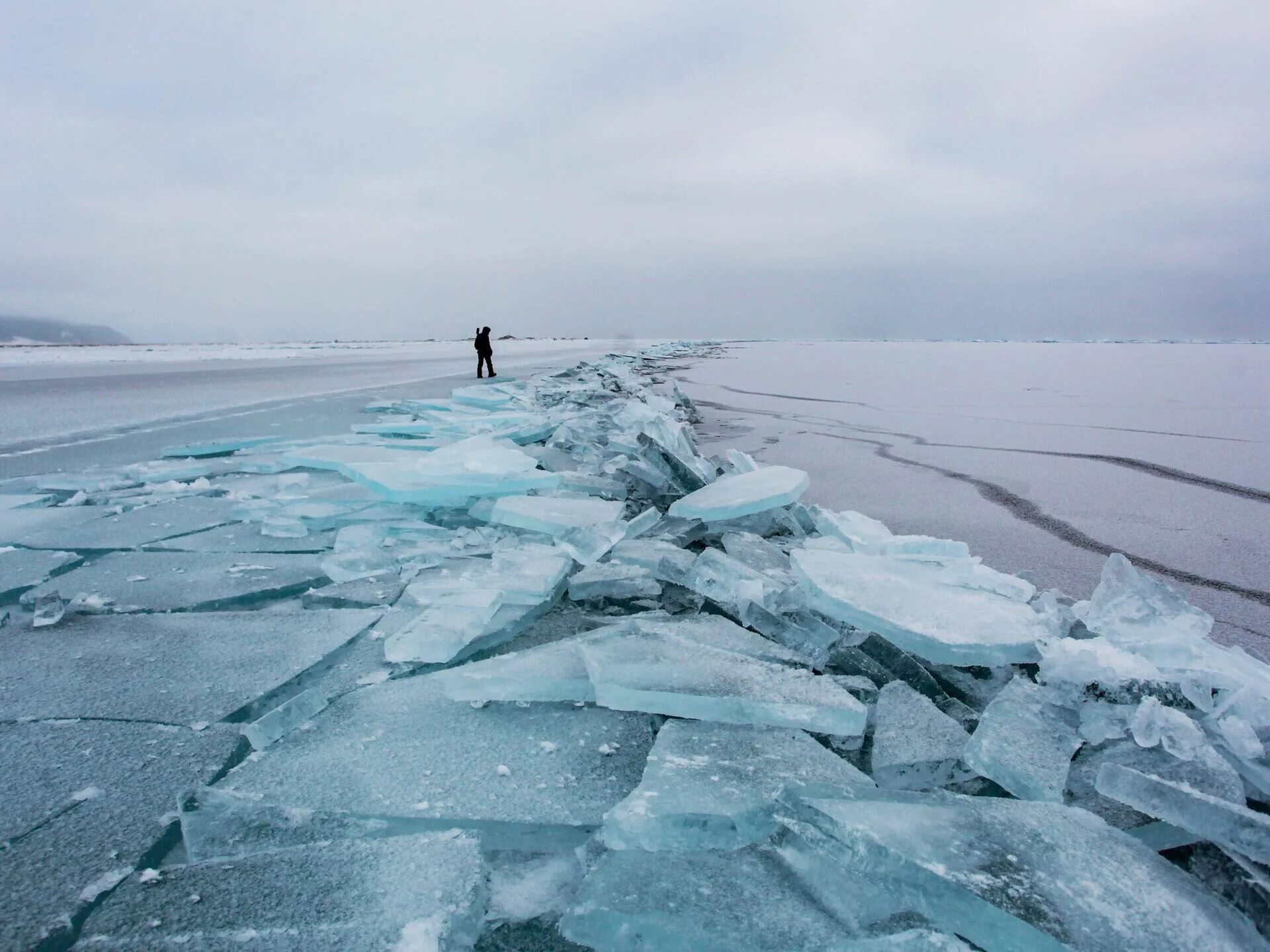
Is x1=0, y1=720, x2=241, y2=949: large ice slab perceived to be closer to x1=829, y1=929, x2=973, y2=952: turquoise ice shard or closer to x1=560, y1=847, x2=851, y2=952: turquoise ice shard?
x1=560, y1=847, x2=851, y2=952: turquoise ice shard

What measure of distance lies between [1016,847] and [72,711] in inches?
58.6

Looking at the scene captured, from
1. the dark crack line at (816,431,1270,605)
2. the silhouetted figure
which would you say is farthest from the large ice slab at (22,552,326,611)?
the silhouetted figure

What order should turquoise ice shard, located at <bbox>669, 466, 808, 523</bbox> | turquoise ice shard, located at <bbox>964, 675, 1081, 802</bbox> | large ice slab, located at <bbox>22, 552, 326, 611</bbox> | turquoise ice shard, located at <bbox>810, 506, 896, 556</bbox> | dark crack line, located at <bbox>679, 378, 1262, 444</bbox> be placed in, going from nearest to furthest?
turquoise ice shard, located at <bbox>964, 675, 1081, 802</bbox> < large ice slab, located at <bbox>22, 552, 326, 611</bbox> < turquoise ice shard, located at <bbox>810, 506, 896, 556</bbox> < turquoise ice shard, located at <bbox>669, 466, 808, 523</bbox> < dark crack line, located at <bbox>679, 378, 1262, 444</bbox>

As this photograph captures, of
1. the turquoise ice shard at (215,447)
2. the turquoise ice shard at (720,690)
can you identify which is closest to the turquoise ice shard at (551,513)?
the turquoise ice shard at (720,690)

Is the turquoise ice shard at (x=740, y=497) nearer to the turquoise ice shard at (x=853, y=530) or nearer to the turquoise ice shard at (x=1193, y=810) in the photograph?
the turquoise ice shard at (x=853, y=530)

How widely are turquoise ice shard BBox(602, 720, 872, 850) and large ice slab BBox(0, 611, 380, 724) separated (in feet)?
2.50

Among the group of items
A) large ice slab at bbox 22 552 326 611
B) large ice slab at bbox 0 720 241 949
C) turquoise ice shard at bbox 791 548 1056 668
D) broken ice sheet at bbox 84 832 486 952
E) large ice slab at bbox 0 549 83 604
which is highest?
turquoise ice shard at bbox 791 548 1056 668

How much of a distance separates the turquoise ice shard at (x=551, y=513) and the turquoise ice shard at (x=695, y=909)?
1316 millimetres

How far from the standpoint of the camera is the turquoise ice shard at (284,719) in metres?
1.10

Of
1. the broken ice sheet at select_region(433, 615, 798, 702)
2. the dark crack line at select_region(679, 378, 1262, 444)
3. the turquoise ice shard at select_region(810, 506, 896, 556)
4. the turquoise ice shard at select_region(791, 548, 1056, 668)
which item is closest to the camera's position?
the broken ice sheet at select_region(433, 615, 798, 702)

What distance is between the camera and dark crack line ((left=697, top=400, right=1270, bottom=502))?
10.2ft

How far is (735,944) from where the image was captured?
73cm

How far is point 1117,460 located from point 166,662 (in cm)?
444

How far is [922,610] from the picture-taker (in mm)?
→ 1521
